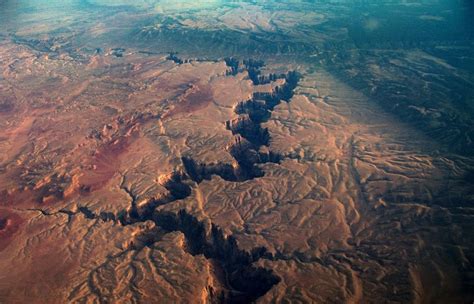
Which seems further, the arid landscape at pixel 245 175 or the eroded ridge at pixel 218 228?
the eroded ridge at pixel 218 228

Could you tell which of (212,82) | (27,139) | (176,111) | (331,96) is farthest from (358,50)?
(27,139)

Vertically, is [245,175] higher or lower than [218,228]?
higher

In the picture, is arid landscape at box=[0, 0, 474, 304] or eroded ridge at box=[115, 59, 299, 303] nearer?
arid landscape at box=[0, 0, 474, 304]

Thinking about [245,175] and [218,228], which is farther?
[245,175]
